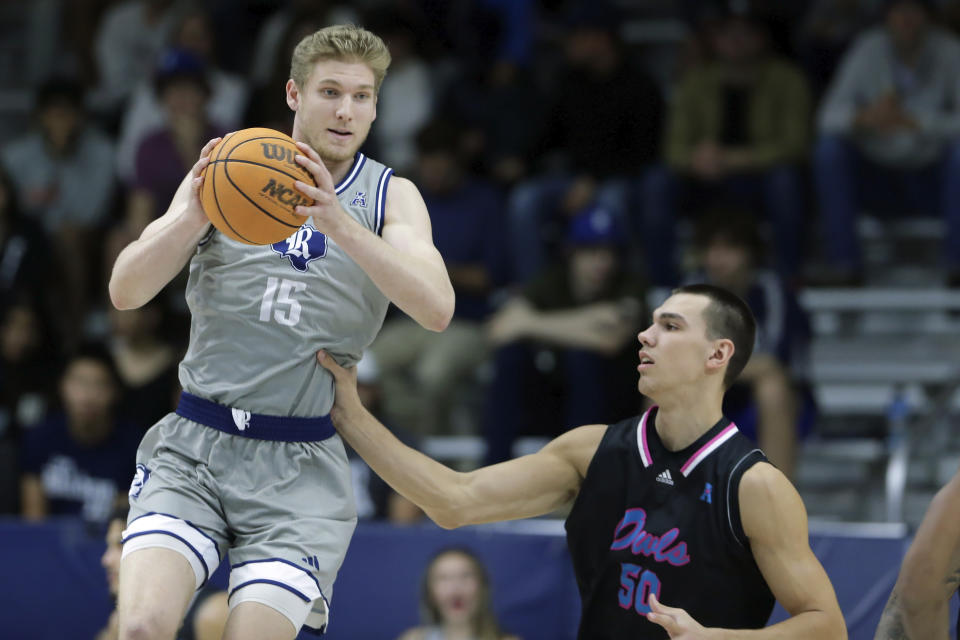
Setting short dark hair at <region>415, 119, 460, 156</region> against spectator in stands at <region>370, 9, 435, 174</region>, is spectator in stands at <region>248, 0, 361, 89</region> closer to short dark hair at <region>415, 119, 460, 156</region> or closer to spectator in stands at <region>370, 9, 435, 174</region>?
spectator in stands at <region>370, 9, 435, 174</region>

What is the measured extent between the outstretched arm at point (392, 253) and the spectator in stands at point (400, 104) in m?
5.31

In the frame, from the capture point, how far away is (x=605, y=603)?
4.40 metres

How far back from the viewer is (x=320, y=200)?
3.50m

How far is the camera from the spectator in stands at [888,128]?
322 inches

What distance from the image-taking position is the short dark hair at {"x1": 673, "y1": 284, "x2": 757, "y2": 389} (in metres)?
4.43

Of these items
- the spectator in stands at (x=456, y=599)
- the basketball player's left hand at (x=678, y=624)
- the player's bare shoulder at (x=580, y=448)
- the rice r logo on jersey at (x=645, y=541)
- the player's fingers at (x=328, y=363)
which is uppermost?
the player's fingers at (x=328, y=363)

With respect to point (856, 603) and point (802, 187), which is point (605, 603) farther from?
point (802, 187)

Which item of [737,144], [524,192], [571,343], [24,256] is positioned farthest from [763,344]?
[24,256]

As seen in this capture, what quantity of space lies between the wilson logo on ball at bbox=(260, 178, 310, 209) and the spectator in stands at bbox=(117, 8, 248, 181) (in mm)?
5843

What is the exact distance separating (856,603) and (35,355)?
522 centimetres

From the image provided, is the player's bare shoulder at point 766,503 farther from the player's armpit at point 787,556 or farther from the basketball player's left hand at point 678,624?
the basketball player's left hand at point 678,624

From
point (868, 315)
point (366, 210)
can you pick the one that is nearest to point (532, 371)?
point (868, 315)

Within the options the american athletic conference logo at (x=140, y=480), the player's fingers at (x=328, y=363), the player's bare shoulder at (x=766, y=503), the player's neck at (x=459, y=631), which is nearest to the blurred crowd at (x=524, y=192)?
the player's neck at (x=459, y=631)

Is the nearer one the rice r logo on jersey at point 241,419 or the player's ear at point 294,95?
the rice r logo on jersey at point 241,419
